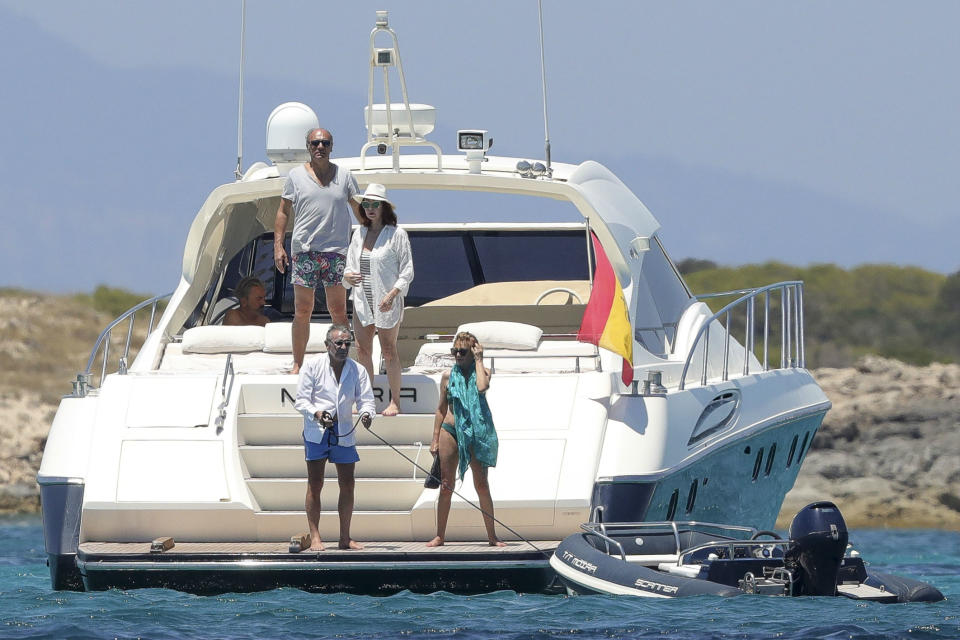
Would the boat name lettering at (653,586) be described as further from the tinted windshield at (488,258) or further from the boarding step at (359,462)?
the tinted windshield at (488,258)

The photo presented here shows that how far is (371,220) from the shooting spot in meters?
11.8

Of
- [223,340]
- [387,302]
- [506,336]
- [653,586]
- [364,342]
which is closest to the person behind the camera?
[653,586]

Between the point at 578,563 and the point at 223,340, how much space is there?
3.38m

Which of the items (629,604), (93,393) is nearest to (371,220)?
(93,393)

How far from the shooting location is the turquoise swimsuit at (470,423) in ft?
35.6

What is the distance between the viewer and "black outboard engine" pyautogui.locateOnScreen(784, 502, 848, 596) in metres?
10.1

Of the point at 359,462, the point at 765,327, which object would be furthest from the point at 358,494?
the point at 765,327

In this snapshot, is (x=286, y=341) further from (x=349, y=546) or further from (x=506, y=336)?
(x=349, y=546)

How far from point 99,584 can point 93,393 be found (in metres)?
1.73

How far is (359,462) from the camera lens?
37.9 ft

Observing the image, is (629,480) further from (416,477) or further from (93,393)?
(93,393)

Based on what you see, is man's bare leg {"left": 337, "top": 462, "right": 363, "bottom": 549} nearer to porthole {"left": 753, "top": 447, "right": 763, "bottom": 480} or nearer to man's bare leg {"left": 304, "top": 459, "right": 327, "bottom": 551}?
man's bare leg {"left": 304, "top": 459, "right": 327, "bottom": 551}

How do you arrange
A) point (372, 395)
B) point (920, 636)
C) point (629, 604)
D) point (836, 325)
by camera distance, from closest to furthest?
point (920, 636) < point (629, 604) < point (372, 395) < point (836, 325)

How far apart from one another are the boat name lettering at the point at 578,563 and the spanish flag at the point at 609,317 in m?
1.46
